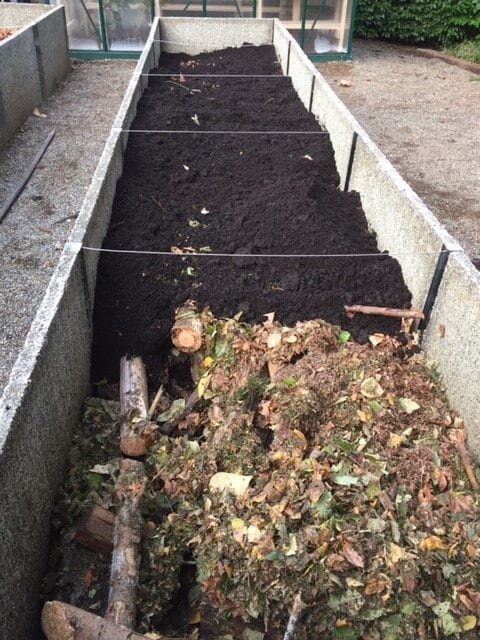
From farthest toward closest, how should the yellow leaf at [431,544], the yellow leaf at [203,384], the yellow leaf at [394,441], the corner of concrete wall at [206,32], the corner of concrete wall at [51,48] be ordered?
the corner of concrete wall at [206,32] → the corner of concrete wall at [51,48] → the yellow leaf at [203,384] → the yellow leaf at [394,441] → the yellow leaf at [431,544]

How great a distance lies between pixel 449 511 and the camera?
278cm

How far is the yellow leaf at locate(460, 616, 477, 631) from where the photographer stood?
8.02 ft

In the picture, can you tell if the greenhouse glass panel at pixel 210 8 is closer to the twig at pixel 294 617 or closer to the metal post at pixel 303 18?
the metal post at pixel 303 18

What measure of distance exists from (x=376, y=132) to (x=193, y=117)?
3.33 meters

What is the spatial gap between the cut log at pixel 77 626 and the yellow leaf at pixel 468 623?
133cm

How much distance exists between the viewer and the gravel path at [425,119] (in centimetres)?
700

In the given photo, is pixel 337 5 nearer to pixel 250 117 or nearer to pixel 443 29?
pixel 443 29

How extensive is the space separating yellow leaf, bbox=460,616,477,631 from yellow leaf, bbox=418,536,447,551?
29 cm

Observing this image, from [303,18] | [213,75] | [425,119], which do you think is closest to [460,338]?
[213,75]

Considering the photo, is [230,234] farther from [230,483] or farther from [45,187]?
[45,187]

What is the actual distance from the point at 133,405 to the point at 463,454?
6.10 feet

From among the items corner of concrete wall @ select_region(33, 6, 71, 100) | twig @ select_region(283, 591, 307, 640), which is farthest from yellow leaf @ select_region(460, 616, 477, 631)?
corner of concrete wall @ select_region(33, 6, 71, 100)

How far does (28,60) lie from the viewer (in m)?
8.98

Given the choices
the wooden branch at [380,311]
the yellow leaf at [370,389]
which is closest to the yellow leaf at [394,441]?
the yellow leaf at [370,389]
